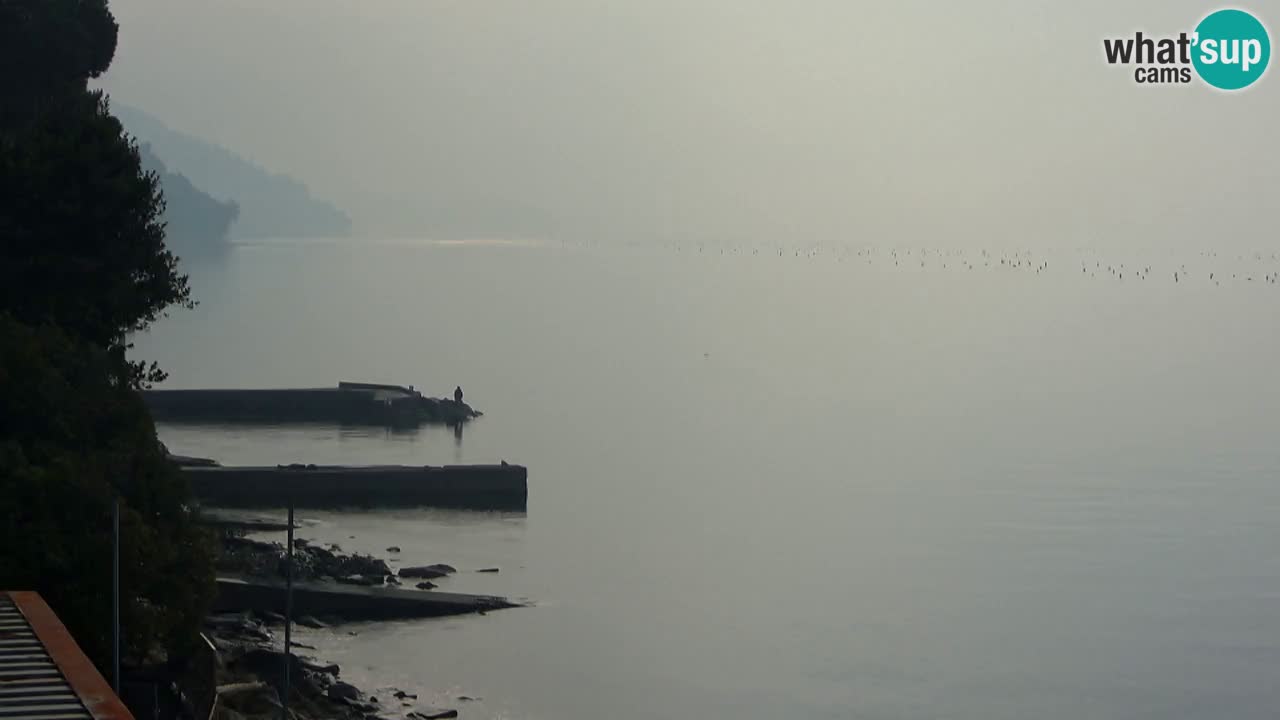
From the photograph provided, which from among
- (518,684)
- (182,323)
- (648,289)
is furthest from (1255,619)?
(648,289)

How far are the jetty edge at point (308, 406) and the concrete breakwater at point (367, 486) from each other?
1765 centimetres

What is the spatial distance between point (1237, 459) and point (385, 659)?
1384 inches

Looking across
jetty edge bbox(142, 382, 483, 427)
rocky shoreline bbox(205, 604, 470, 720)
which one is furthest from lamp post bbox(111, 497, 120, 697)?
jetty edge bbox(142, 382, 483, 427)

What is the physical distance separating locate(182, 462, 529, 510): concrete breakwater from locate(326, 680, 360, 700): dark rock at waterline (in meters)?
18.0

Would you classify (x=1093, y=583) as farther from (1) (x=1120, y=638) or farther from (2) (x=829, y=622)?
(2) (x=829, y=622)

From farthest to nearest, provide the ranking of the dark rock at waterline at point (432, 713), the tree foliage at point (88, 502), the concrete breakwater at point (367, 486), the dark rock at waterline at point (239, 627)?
the concrete breakwater at point (367, 486) → the dark rock at waterline at point (239, 627) → the dark rock at waterline at point (432, 713) → the tree foliage at point (88, 502)

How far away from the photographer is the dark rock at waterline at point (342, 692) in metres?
26.9

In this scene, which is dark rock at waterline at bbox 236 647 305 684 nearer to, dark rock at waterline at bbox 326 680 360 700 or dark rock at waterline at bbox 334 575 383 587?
dark rock at waterline at bbox 326 680 360 700

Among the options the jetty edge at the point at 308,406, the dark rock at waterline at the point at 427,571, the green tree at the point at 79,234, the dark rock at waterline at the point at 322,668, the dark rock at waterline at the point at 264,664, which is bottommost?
the dark rock at waterline at the point at 322,668

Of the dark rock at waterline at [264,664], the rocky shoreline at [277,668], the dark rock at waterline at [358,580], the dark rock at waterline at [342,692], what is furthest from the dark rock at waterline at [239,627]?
the dark rock at waterline at [358,580]

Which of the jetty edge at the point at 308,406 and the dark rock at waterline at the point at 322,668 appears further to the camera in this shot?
the jetty edge at the point at 308,406

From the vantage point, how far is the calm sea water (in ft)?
102

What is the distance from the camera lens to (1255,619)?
3519 cm

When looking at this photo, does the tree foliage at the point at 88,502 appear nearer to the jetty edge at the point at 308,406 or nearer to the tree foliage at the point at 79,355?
the tree foliage at the point at 79,355
